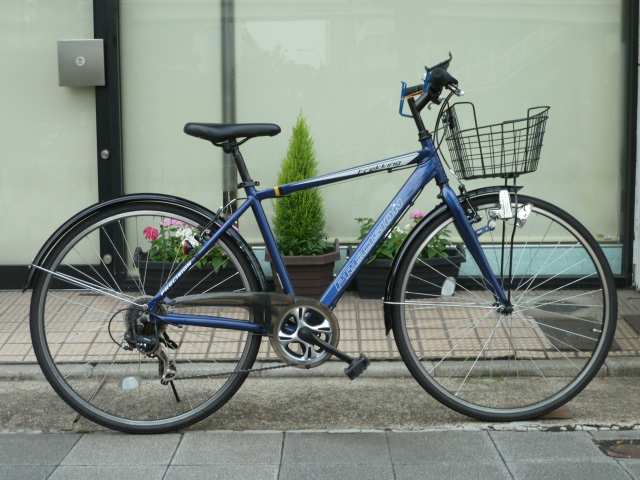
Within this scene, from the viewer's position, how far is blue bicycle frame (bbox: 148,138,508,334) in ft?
12.6

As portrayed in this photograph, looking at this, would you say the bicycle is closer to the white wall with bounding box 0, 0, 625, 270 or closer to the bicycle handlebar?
the bicycle handlebar

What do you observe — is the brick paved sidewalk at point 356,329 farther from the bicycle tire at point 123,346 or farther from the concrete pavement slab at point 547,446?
the concrete pavement slab at point 547,446

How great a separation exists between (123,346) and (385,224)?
4.23ft

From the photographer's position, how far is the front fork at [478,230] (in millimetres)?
3865

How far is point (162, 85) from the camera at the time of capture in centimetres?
670

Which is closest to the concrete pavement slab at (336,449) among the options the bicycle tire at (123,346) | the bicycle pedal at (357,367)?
the bicycle pedal at (357,367)

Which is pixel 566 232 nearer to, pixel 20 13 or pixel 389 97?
pixel 389 97

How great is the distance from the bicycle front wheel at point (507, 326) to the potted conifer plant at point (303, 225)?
2.24 feet

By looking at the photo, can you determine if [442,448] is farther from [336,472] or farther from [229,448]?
[229,448]

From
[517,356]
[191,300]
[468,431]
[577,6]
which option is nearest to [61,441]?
[191,300]

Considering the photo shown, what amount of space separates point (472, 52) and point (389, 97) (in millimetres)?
709

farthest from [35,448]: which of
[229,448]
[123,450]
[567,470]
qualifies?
[567,470]

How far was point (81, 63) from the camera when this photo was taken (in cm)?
651

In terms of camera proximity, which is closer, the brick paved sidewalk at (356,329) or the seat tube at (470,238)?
the seat tube at (470,238)
